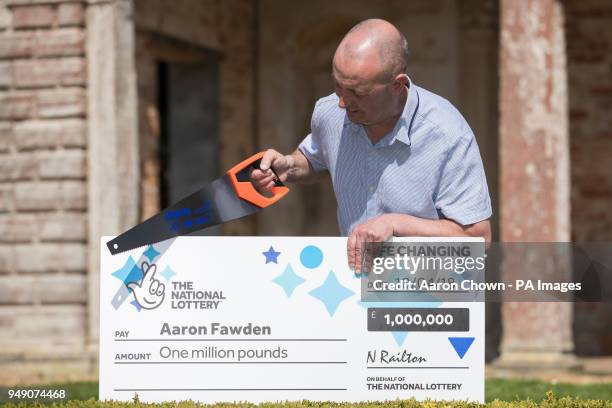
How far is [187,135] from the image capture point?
1238cm

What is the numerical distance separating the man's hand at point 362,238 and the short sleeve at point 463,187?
1.10ft

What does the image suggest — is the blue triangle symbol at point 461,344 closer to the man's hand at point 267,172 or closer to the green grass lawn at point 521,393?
the green grass lawn at point 521,393

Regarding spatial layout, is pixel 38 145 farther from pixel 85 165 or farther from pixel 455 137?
pixel 455 137

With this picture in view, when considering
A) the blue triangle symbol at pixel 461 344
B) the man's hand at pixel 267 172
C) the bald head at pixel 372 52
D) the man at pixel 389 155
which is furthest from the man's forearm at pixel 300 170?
the blue triangle symbol at pixel 461 344

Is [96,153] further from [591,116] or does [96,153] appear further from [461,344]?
[461,344]

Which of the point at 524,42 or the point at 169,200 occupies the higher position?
the point at 524,42

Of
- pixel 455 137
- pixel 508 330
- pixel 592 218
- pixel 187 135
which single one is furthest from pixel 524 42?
pixel 455 137

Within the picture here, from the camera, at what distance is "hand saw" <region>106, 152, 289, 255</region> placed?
3.16 metres

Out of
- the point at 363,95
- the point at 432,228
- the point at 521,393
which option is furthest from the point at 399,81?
the point at 521,393

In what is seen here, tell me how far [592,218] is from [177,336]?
973 cm

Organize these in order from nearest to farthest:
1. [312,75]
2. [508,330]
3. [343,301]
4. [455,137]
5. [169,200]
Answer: [343,301] → [455,137] → [508,330] → [169,200] → [312,75]

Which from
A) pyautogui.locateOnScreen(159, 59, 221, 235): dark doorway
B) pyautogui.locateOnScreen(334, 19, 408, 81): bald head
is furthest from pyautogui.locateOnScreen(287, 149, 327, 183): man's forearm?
pyautogui.locateOnScreen(159, 59, 221, 235): dark doorway

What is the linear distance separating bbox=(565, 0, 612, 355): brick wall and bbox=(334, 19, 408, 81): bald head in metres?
9.32

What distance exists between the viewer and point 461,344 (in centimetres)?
311
